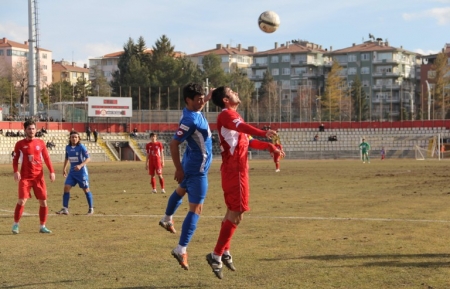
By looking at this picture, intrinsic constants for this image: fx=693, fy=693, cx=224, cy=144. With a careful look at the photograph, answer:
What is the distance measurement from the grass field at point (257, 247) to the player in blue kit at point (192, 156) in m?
0.61

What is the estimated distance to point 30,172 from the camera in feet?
43.6

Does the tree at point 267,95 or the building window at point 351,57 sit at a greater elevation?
the building window at point 351,57

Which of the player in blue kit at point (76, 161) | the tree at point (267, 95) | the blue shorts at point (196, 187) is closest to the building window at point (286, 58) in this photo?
the tree at point (267, 95)

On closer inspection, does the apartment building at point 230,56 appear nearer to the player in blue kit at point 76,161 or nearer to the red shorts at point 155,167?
the red shorts at point 155,167

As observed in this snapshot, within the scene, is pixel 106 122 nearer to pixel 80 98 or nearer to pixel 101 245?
pixel 80 98

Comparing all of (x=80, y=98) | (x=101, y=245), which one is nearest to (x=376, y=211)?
(x=101, y=245)

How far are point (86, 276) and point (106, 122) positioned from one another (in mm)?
70715

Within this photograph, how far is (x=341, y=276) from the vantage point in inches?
334

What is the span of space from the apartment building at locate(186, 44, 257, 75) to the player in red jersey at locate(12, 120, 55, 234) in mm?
139453

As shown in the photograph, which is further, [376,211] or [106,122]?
[106,122]

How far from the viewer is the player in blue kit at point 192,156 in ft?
29.3

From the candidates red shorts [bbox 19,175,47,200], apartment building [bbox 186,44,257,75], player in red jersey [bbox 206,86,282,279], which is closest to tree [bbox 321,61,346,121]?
apartment building [bbox 186,44,257,75]

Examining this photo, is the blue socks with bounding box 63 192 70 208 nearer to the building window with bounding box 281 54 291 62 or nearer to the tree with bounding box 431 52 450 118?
the tree with bounding box 431 52 450 118

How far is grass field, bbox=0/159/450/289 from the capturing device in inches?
331
